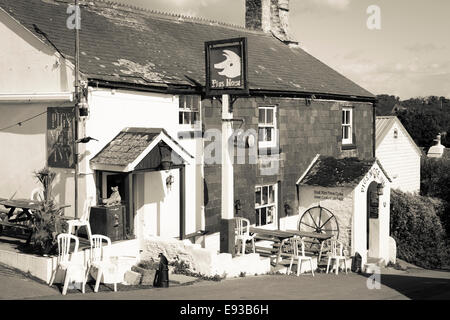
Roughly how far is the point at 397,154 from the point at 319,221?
12.1 meters

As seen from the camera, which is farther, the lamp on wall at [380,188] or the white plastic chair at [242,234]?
the lamp on wall at [380,188]

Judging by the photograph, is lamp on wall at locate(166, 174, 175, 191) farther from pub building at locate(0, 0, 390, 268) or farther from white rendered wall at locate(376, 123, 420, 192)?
white rendered wall at locate(376, 123, 420, 192)

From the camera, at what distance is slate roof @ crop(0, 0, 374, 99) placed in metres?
13.7

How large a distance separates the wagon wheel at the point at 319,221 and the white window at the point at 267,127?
2.55 metres

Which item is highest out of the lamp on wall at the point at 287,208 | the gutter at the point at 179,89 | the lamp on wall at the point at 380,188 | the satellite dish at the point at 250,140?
the gutter at the point at 179,89

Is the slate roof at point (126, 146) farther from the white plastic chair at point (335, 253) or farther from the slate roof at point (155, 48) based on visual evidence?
the white plastic chair at point (335, 253)

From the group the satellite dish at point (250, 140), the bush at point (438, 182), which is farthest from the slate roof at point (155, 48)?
the bush at point (438, 182)

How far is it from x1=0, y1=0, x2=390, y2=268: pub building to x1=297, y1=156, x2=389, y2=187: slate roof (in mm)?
75

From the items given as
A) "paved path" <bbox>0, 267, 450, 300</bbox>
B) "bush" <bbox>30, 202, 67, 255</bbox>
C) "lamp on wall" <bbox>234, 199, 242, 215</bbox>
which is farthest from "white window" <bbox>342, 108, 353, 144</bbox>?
"bush" <bbox>30, 202, 67, 255</bbox>

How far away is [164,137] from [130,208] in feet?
6.14

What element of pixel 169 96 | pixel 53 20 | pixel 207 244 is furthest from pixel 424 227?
pixel 53 20

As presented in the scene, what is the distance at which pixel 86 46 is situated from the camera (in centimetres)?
1403

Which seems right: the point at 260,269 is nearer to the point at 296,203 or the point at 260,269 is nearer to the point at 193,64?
the point at 296,203

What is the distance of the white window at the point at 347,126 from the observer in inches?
855
